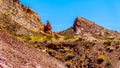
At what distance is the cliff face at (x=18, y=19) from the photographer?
67562mm

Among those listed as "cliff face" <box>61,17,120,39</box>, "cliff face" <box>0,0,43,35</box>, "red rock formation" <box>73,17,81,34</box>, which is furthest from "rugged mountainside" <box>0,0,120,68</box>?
"red rock formation" <box>73,17,81,34</box>

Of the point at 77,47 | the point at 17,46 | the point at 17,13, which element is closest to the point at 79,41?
the point at 77,47

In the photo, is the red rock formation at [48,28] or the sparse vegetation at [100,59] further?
the red rock formation at [48,28]

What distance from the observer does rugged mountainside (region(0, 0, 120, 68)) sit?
2712 centimetres

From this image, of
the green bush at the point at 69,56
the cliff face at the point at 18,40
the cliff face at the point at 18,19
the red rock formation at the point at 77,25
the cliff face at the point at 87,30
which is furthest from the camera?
the red rock formation at the point at 77,25

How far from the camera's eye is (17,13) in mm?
79188

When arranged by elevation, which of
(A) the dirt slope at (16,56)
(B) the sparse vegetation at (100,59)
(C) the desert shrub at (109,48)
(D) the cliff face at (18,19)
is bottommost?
(A) the dirt slope at (16,56)

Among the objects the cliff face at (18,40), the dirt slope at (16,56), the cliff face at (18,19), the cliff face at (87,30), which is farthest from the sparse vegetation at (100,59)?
the cliff face at (87,30)

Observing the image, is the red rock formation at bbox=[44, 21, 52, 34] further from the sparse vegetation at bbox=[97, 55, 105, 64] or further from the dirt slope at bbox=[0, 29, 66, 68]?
the dirt slope at bbox=[0, 29, 66, 68]

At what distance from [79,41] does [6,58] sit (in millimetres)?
26936

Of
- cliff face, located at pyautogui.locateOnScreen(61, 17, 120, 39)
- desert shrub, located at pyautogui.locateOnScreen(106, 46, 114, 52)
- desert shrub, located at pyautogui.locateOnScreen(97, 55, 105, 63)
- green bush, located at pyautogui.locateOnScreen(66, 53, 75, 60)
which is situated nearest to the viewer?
desert shrub, located at pyautogui.locateOnScreen(97, 55, 105, 63)

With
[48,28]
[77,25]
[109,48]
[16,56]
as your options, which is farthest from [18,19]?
[16,56]

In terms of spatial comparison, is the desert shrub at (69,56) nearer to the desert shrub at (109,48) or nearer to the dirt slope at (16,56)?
the desert shrub at (109,48)

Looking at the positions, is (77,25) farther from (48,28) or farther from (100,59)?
(100,59)
